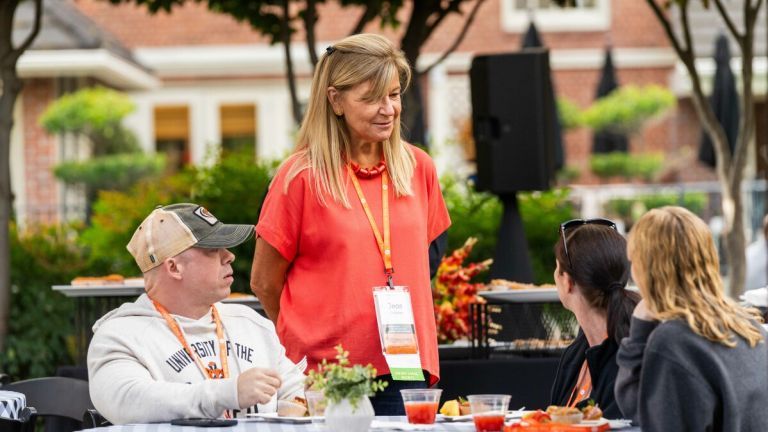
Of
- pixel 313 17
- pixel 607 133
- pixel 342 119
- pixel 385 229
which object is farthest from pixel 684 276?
pixel 607 133

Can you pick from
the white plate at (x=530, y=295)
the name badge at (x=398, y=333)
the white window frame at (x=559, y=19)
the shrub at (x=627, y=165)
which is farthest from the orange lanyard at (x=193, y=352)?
the white window frame at (x=559, y=19)

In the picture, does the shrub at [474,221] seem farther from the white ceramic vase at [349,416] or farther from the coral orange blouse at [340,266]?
the white ceramic vase at [349,416]

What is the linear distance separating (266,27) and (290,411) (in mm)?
6516

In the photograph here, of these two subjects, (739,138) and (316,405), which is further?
(739,138)

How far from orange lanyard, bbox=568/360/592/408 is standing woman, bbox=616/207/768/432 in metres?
0.59

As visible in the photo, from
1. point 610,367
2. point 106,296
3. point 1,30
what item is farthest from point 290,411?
point 1,30

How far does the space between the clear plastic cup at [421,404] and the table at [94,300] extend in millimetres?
3198

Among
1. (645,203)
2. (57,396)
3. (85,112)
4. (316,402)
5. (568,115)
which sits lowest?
(645,203)

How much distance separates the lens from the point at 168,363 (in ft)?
13.3

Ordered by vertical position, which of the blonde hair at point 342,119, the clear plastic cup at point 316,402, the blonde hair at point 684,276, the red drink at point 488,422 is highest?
the blonde hair at point 342,119

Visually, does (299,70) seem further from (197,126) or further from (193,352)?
(193,352)

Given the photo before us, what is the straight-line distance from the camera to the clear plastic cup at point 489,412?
11.6 feet

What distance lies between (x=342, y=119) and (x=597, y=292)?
1029 mm

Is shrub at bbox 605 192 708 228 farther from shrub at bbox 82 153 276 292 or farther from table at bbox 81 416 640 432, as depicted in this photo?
table at bbox 81 416 640 432
